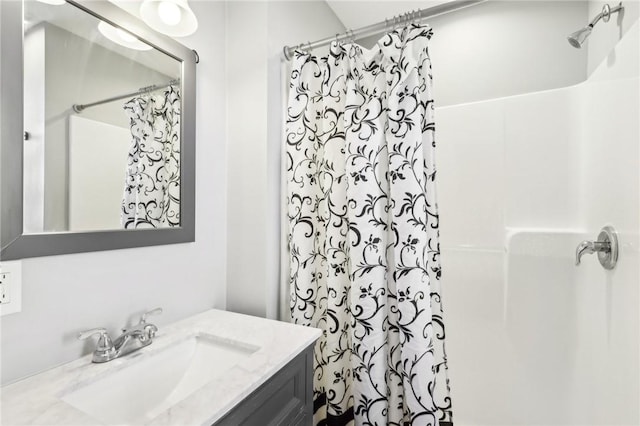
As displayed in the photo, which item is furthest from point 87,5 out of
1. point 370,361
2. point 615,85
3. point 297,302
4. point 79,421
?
point 615,85

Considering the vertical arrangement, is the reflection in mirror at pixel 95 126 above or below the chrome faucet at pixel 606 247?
above

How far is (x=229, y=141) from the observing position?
149cm

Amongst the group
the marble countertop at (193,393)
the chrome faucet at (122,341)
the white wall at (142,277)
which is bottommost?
A: the marble countertop at (193,393)

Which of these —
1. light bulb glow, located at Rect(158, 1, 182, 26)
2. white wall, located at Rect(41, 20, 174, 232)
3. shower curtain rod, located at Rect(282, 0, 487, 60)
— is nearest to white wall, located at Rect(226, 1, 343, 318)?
shower curtain rod, located at Rect(282, 0, 487, 60)

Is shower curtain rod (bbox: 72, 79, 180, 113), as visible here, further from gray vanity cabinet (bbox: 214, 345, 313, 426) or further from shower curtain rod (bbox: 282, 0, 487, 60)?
gray vanity cabinet (bbox: 214, 345, 313, 426)

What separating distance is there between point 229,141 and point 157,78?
40 cm

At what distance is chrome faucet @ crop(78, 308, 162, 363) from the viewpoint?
90 centimetres

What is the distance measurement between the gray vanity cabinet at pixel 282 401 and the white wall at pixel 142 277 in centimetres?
55

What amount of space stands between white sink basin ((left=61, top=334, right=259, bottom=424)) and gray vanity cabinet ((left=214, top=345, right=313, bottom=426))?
0.14 m

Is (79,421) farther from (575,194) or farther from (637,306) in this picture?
(575,194)

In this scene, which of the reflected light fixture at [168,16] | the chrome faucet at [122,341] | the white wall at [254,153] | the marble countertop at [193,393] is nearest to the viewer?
the marble countertop at [193,393]

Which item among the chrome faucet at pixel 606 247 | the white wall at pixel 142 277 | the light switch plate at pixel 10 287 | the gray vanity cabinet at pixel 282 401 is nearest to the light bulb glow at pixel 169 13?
the white wall at pixel 142 277

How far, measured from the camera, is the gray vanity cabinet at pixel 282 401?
0.78 m

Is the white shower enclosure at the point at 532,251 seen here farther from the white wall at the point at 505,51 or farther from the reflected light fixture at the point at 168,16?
the reflected light fixture at the point at 168,16
